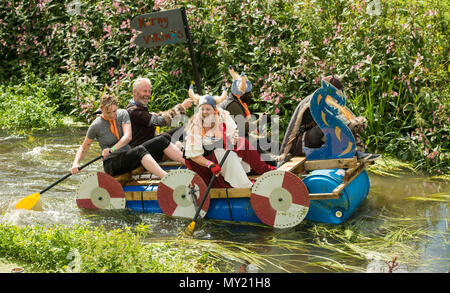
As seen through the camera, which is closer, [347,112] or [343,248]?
[343,248]

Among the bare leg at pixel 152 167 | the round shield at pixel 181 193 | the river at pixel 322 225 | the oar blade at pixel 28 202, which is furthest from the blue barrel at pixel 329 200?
the oar blade at pixel 28 202

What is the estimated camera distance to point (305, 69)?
8.97 meters

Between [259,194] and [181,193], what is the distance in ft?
3.00

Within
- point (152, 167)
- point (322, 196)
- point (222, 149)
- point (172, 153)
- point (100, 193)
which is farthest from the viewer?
point (172, 153)

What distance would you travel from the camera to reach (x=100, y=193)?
255 inches

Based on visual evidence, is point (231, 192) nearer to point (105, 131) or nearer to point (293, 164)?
point (293, 164)

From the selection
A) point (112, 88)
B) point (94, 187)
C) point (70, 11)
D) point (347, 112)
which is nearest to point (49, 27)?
point (70, 11)

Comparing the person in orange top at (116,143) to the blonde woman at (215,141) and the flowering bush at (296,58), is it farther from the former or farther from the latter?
the flowering bush at (296,58)

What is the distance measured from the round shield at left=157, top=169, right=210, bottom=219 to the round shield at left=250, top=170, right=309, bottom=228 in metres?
0.63

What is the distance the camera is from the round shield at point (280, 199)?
5586 mm

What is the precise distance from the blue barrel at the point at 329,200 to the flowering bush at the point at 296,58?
2.53 meters

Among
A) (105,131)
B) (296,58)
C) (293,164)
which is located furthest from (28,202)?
(296,58)
